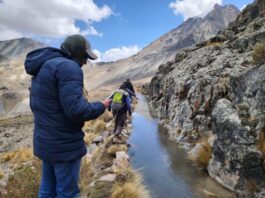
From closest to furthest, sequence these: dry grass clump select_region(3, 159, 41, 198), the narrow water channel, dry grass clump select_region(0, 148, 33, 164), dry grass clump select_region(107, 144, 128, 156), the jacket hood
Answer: the jacket hood, dry grass clump select_region(3, 159, 41, 198), the narrow water channel, dry grass clump select_region(107, 144, 128, 156), dry grass clump select_region(0, 148, 33, 164)

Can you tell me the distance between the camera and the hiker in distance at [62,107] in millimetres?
3992

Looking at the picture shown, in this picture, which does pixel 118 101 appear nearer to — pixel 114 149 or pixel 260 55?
pixel 114 149

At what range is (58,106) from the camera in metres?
4.12

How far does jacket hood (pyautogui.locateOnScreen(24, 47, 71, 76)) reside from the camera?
425 cm

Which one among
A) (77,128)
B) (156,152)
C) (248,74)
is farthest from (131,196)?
(156,152)

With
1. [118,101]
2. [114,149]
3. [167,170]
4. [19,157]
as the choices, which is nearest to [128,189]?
[167,170]

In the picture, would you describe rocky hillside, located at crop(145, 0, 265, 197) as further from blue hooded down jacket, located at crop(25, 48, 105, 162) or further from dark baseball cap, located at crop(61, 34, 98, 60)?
dark baseball cap, located at crop(61, 34, 98, 60)

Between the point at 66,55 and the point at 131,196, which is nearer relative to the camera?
the point at 66,55

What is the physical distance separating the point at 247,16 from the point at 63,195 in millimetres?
20156

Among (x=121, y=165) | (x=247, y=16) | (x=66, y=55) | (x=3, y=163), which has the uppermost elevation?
(x=247, y=16)

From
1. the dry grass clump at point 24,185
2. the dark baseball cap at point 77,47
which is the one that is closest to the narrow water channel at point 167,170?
the dry grass clump at point 24,185

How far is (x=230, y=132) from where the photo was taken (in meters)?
7.64

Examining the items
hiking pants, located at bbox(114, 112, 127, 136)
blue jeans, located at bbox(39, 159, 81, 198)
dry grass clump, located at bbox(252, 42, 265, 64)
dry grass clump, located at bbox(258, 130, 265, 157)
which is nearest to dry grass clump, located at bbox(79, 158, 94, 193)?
blue jeans, located at bbox(39, 159, 81, 198)

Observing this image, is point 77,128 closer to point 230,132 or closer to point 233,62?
point 230,132
